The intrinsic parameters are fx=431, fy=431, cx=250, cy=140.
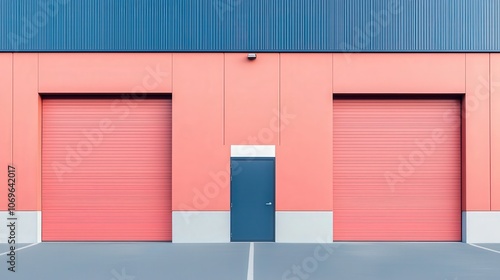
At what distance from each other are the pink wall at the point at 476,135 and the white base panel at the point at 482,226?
188 mm

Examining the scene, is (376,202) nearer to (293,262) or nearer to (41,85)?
(293,262)

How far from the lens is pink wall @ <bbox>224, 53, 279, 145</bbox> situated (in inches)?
462

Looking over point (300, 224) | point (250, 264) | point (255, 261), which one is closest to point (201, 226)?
point (300, 224)

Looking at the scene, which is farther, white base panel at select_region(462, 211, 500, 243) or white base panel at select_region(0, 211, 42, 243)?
white base panel at select_region(0, 211, 42, 243)

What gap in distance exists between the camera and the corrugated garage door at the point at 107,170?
12055 millimetres

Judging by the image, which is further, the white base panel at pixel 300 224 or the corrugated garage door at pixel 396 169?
the corrugated garage door at pixel 396 169

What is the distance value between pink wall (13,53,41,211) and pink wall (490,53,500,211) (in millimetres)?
12482

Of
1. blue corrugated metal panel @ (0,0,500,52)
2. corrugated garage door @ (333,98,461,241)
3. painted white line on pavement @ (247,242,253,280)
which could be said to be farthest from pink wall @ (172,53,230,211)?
corrugated garage door @ (333,98,461,241)

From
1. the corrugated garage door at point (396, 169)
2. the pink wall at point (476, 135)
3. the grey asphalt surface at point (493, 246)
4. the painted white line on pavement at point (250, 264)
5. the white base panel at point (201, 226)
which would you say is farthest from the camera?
the corrugated garage door at point (396, 169)

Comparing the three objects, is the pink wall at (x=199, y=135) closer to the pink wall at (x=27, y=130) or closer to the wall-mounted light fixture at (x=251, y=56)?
the wall-mounted light fixture at (x=251, y=56)

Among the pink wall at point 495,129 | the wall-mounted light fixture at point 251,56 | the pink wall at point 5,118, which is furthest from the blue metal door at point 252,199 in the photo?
the pink wall at point 5,118

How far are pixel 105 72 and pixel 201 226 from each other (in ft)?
16.3

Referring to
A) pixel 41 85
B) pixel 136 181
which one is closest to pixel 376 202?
pixel 136 181

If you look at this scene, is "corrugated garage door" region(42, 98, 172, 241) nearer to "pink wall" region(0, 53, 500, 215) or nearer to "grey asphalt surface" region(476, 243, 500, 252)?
"pink wall" region(0, 53, 500, 215)
